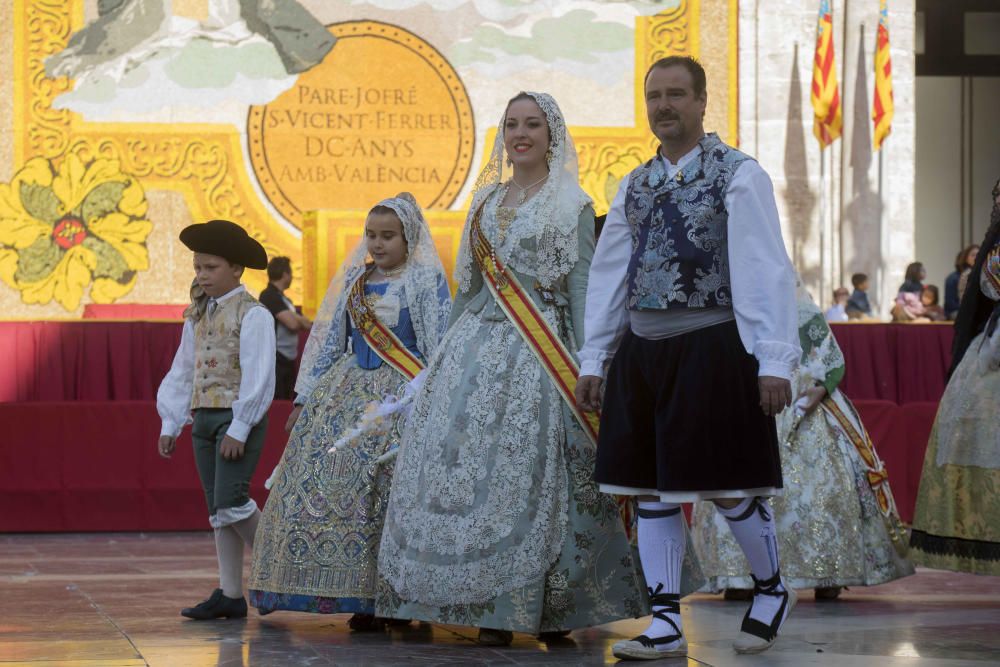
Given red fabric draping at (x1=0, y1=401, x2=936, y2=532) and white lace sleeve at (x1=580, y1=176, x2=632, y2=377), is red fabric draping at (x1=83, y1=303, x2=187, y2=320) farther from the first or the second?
white lace sleeve at (x1=580, y1=176, x2=632, y2=377)

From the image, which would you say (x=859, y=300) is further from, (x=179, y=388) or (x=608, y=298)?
(x=608, y=298)

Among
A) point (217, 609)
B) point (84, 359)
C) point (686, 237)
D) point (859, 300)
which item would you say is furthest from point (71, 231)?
point (686, 237)

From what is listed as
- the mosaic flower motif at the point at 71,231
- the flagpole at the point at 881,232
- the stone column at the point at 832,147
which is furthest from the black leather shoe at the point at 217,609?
the flagpole at the point at 881,232

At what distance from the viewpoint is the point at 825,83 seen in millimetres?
13758

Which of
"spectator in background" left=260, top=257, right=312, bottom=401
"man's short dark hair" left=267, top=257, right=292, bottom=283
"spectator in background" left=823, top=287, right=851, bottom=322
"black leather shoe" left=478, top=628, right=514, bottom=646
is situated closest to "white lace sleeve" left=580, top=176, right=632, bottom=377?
"black leather shoe" left=478, top=628, right=514, bottom=646

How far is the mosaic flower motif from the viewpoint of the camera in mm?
13219

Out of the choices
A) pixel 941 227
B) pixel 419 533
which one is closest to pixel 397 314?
pixel 419 533

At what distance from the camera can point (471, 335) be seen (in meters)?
4.12

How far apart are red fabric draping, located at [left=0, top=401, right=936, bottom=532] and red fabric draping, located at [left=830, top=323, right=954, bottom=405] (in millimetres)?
3887

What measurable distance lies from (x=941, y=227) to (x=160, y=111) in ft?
37.1

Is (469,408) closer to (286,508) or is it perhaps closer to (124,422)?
(286,508)

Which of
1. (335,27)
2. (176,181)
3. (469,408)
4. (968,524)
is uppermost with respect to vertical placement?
(335,27)

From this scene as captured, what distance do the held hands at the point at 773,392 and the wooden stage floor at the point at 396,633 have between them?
613 millimetres

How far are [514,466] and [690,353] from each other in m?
0.60
